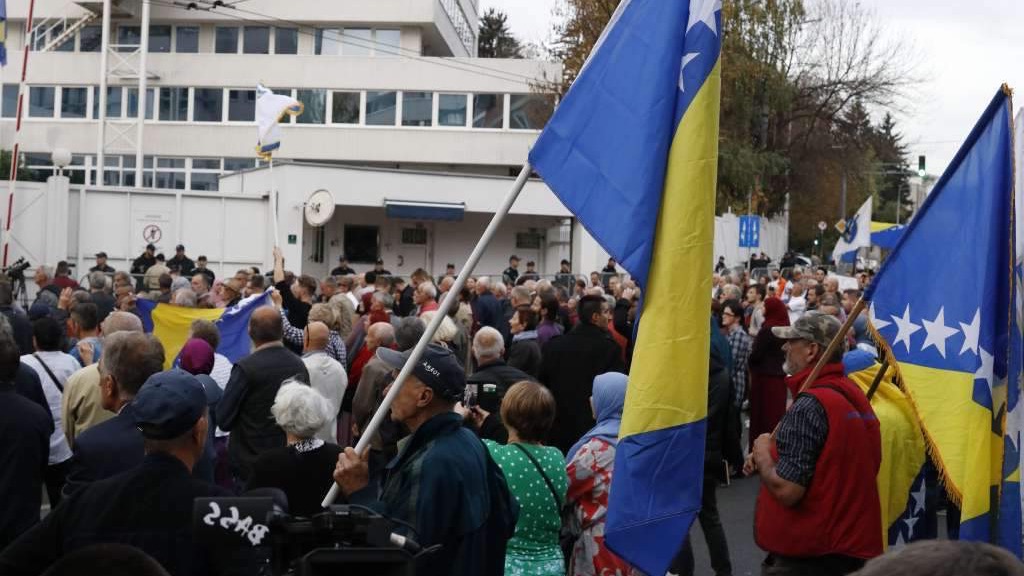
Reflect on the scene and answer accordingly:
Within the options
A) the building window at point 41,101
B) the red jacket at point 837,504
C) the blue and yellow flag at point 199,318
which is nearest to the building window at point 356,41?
the building window at point 41,101

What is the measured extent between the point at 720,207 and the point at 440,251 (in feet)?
43.2

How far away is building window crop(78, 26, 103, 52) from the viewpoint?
4897 cm

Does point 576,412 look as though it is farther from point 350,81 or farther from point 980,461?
point 350,81

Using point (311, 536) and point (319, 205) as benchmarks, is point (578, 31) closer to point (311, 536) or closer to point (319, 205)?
point (319, 205)

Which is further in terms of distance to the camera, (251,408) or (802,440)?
(251,408)

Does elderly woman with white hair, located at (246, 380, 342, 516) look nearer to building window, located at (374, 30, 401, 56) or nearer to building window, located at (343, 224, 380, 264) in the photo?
building window, located at (343, 224, 380, 264)

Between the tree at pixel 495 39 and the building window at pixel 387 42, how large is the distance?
112ft

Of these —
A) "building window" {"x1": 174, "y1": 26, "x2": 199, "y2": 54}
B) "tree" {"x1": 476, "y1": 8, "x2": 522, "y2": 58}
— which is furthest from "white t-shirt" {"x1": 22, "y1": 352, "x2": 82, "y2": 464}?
"tree" {"x1": 476, "y1": 8, "x2": 522, "y2": 58}

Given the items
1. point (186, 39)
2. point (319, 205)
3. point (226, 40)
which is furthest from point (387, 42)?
point (319, 205)

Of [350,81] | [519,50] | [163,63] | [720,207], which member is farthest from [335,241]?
[519,50]

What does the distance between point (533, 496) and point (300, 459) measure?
1032 mm

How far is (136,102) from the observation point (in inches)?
1913

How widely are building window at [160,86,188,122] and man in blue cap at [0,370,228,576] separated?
152ft

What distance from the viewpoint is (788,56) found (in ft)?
159
